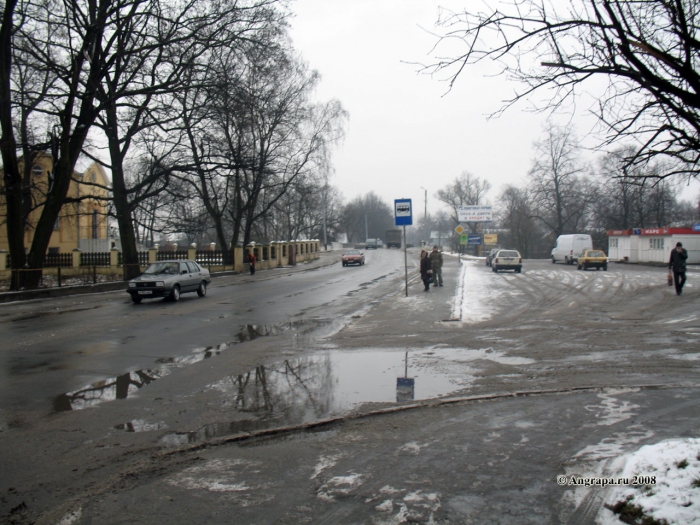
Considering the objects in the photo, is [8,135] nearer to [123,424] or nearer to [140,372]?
[140,372]

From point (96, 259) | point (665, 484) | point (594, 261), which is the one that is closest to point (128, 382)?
point (665, 484)

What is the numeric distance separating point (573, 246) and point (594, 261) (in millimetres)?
10142

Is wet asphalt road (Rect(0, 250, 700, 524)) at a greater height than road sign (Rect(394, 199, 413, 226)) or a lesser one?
lesser

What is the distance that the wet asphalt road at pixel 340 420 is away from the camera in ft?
14.2

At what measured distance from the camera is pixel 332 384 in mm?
8227

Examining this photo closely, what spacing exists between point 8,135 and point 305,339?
57.7ft

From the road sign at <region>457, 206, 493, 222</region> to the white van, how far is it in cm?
2811

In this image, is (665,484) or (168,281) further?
(168,281)

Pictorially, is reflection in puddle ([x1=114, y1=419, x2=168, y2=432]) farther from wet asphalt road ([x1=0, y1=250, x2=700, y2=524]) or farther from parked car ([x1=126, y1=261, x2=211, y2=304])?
parked car ([x1=126, y1=261, x2=211, y2=304])

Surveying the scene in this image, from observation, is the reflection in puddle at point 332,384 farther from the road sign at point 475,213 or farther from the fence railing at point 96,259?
the road sign at point 475,213

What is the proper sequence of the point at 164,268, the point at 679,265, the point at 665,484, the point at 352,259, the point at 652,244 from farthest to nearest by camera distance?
the point at 352,259 < the point at 652,244 < the point at 164,268 < the point at 679,265 < the point at 665,484

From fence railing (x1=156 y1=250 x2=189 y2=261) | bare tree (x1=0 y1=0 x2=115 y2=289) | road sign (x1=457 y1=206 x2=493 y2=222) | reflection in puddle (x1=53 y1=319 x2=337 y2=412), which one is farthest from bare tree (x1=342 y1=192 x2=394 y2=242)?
reflection in puddle (x1=53 y1=319 x2=337 y2=412)

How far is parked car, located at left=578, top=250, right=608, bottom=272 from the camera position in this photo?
41.0 m

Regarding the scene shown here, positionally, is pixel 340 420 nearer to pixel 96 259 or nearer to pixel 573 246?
pixel 96 259
